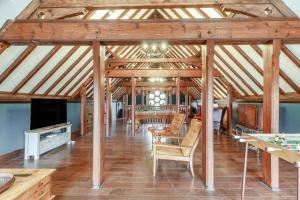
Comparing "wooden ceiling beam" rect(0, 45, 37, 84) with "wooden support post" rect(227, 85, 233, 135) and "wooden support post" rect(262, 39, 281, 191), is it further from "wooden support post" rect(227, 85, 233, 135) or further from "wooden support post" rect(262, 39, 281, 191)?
"wooden support post" rect(227, 85, 233, 135)

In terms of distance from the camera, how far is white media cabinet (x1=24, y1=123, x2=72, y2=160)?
5383 millimetres

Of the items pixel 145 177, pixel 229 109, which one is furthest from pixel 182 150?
pixel 229 109

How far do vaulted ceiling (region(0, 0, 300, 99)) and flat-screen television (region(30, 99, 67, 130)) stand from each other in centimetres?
44

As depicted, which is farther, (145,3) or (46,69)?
(46,69)

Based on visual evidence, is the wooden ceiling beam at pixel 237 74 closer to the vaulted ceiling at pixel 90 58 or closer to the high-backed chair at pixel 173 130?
the vaulted ceiling at pixel 90 58

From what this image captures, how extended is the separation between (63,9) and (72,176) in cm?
284

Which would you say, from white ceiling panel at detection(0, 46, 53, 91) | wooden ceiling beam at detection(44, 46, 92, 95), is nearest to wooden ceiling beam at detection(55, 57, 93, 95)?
wooden ceiling beam at detection(44, 46, 92, 95)

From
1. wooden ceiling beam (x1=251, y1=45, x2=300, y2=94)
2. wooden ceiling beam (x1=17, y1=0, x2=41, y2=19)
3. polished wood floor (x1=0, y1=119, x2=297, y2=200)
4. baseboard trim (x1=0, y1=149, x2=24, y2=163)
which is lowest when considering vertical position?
polished wood floor (x1=0, y1=119, x2=297, y2=200)

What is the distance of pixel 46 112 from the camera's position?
6223 millimetres

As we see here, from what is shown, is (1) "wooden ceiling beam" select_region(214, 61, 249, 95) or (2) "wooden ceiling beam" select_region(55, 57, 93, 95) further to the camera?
(1) "wooden ceiling beam" select_region(214, 61, 249, 95)

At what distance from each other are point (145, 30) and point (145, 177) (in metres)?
2.52

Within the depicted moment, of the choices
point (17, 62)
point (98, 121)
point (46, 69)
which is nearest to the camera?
point (98, 121)

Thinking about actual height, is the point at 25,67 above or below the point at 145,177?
above

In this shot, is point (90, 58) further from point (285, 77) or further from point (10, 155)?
point (285, 77)
